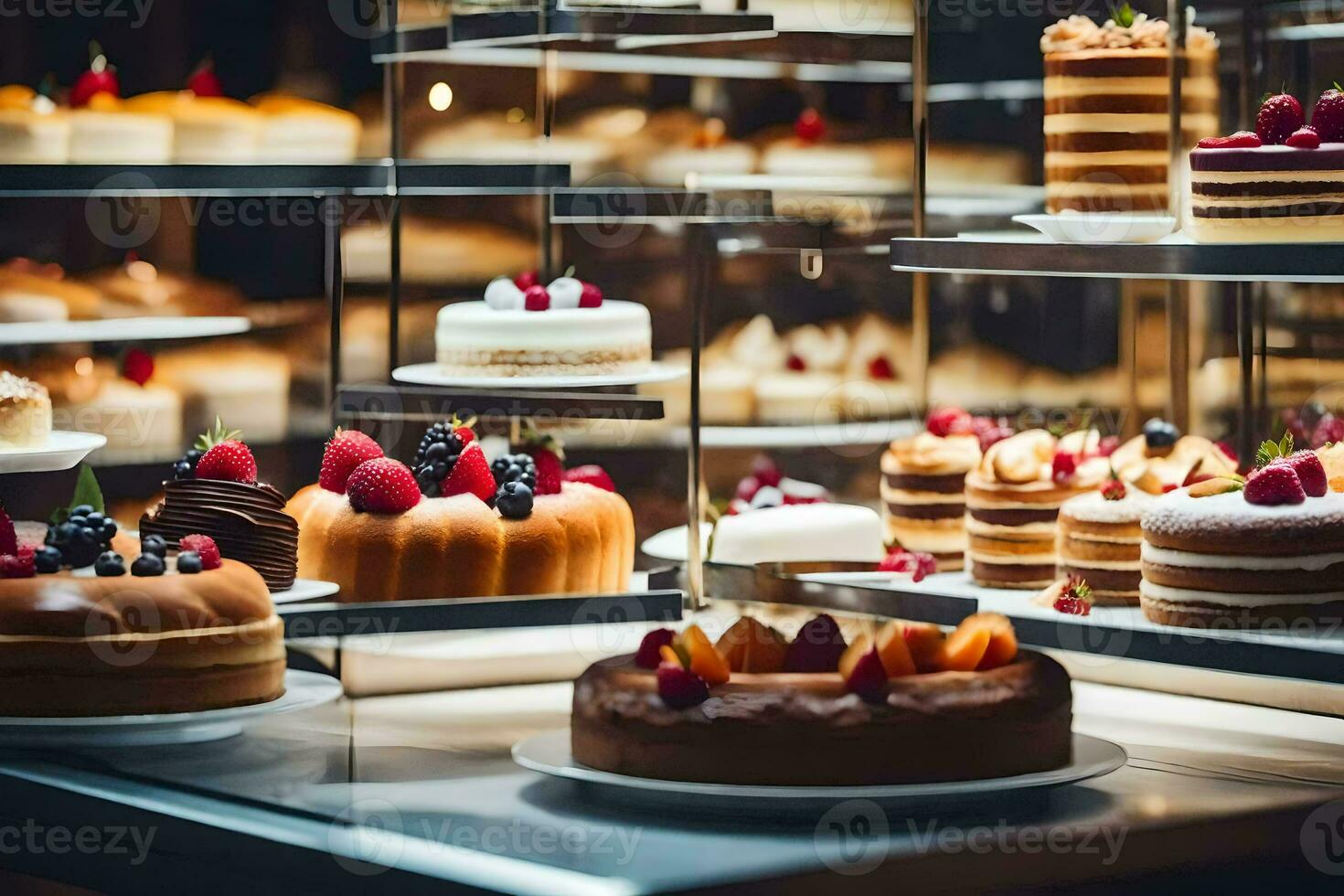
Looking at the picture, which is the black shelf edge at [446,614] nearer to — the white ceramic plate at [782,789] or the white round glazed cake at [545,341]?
the white ceramic plate at [782,789]

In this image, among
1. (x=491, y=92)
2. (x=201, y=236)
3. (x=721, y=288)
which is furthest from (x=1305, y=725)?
(x=201, y=236)

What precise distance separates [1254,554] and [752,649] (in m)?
0.70

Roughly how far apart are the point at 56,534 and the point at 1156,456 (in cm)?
173

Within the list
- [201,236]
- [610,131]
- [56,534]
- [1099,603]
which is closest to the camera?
[56,534]

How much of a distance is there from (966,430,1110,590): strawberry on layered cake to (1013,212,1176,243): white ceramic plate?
→ 0.68 meters

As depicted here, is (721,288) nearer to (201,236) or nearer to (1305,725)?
(201,236)

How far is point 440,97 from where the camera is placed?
3984 millimetres

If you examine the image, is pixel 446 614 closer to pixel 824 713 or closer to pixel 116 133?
pixel 824 713

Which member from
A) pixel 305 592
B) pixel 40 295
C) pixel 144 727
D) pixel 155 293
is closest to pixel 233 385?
pixel 155 293

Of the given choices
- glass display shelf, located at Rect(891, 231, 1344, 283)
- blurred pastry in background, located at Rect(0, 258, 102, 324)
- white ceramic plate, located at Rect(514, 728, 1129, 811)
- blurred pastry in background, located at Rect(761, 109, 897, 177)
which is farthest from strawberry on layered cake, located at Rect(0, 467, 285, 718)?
blurred pastry in background, located at Rect(761, 109, 897, 177)

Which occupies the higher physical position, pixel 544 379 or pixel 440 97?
pixel 440 97

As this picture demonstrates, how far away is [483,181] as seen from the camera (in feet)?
11.9

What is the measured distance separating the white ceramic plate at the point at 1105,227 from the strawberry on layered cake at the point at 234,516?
1153 mm

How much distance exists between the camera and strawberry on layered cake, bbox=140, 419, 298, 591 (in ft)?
11.0
